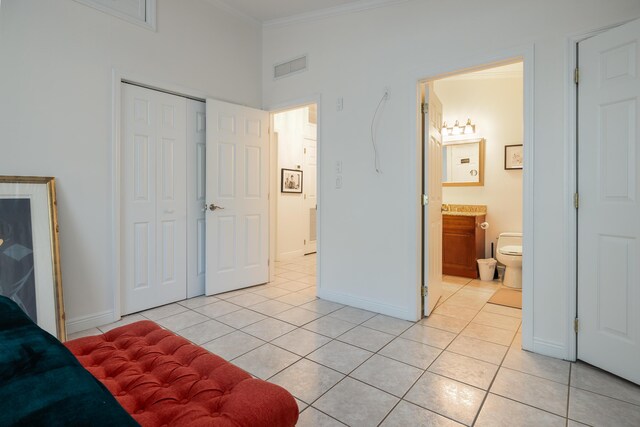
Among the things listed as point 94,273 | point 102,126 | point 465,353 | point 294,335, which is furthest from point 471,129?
point 94,273

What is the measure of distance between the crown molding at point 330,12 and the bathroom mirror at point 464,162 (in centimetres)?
252

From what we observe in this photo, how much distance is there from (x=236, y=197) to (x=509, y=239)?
3.50m

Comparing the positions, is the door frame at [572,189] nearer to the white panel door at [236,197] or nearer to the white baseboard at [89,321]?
the white panel door at [236,197]

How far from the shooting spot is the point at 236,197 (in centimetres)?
371

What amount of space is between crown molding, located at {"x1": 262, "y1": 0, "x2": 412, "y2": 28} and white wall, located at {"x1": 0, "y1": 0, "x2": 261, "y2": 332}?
107cm

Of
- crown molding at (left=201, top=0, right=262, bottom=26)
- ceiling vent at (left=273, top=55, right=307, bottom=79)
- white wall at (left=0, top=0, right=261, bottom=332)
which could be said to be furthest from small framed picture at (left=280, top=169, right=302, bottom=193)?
white wall at (left=0, top=0, right=261, bottom=332)

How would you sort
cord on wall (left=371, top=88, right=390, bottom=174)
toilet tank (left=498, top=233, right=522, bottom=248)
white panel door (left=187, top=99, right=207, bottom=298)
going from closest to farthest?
1. cord on wall (left=371, top=88, right=390, bottom=174)
2. white panel door (left=187, top=99, right=207, bottom=298)
3. toilet tank (left=498, top=233, right=522, bottom=248)

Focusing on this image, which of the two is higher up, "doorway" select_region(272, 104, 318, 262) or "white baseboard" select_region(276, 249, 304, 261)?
"doorway" select_region(272, 104, 318, 262)

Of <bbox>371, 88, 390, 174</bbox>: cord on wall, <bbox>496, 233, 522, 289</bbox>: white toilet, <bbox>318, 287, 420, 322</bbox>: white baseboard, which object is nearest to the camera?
<bbox>318, 287, 420, 322</bbox>: white baseboard

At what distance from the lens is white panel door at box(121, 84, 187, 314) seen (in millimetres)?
2957

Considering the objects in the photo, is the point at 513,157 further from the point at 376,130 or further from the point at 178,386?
the point at 178,386

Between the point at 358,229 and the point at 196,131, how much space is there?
1973 millimetres

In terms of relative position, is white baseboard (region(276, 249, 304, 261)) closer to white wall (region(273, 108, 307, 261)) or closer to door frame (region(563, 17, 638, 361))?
white wall (region(273, 108, 307, 261))

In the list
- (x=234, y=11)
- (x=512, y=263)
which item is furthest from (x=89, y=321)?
(x=512, y=263)
